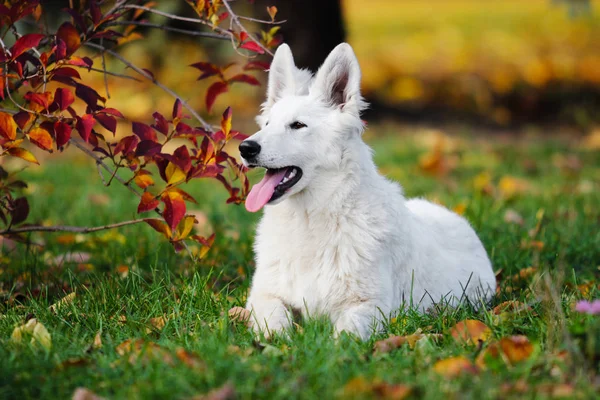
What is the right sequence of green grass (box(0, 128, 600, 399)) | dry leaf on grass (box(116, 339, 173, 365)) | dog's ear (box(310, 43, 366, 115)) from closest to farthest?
green grass (box(0, 128, 600, 399)) → dry leaf on grass (box(116, 339, 173, 365)) → dog's ear (box(310, 43, 366, 115))

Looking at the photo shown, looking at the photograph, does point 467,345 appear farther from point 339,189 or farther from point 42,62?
point 42,62

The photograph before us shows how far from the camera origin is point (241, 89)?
11.6 m

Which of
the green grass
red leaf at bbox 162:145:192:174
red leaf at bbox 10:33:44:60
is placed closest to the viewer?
the green grass

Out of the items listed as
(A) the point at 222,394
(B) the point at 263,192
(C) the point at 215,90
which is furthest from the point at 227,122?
(A) the point at 222,394

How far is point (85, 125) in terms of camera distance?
2.94 m

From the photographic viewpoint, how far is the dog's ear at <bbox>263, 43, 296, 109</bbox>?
11.9ft

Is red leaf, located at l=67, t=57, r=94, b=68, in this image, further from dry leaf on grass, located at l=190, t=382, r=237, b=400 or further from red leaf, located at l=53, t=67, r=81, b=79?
dry leaf on grass, located at l=190, t=382, r=237, b=400

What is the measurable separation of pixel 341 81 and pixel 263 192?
740 mm

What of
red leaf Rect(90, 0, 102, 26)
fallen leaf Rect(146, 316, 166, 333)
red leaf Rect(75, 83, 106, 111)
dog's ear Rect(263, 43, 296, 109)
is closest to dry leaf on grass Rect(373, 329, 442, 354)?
fallen leaf Rect(146, 316, 166, 333)

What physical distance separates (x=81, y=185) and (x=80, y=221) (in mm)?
1818

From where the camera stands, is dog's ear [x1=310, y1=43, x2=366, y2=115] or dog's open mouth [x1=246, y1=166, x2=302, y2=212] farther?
dog's ear [x1=310, y1=43, x2=366, y2=115]

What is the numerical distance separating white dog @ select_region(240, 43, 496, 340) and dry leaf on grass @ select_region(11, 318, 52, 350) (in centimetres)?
91

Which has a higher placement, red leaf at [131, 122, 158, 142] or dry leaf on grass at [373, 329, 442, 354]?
red leaf at [131, 122, 158, 142]

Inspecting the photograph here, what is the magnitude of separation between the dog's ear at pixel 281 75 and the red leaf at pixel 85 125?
105cm
